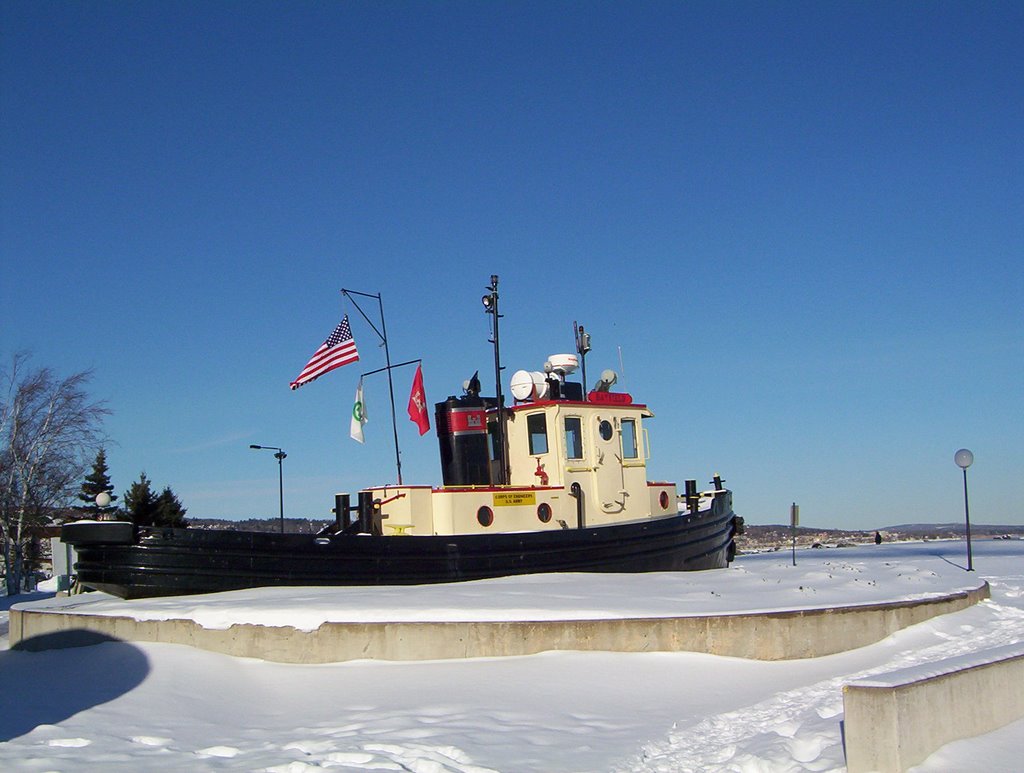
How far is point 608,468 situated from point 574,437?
0.83 metres

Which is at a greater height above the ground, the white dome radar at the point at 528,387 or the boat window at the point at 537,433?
the white dome radar at the point at 528,387

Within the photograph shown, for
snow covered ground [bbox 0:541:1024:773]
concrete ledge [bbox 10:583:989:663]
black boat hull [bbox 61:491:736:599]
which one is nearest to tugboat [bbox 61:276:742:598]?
black boat hull [bbox 61:491:736:599]

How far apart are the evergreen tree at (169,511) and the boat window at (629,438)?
67.0 feet

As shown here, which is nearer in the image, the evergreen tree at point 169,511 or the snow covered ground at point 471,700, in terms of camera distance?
the snow covered ground at point 471,700

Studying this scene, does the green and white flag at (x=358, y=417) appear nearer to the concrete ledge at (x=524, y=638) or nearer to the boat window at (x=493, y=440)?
the boat window at (x=493, y=440)

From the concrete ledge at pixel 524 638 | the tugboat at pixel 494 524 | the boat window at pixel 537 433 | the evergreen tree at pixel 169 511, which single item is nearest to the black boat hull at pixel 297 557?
the tugboat at pixel 494 524

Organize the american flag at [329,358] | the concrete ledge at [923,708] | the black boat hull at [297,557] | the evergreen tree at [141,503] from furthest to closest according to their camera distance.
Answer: the evergreen tree at [141,503], the american flag at [329,358], the black boat hull at [297,557], the concrete ledge at [923,708]

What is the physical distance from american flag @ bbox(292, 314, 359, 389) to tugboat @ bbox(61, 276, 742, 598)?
5.74ft

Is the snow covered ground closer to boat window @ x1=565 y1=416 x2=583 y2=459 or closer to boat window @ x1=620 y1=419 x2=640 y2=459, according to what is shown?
boat window @ x1=565 y1=416 x2=583 y2=459

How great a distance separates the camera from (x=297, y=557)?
12555mm

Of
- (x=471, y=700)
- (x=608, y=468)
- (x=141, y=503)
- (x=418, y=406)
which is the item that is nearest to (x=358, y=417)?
(x=418, y=406)

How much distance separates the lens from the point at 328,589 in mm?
Result: 12188

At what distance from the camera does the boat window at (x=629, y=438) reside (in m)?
17.3

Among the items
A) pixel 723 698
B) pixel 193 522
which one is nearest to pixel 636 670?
pixel 723 698
